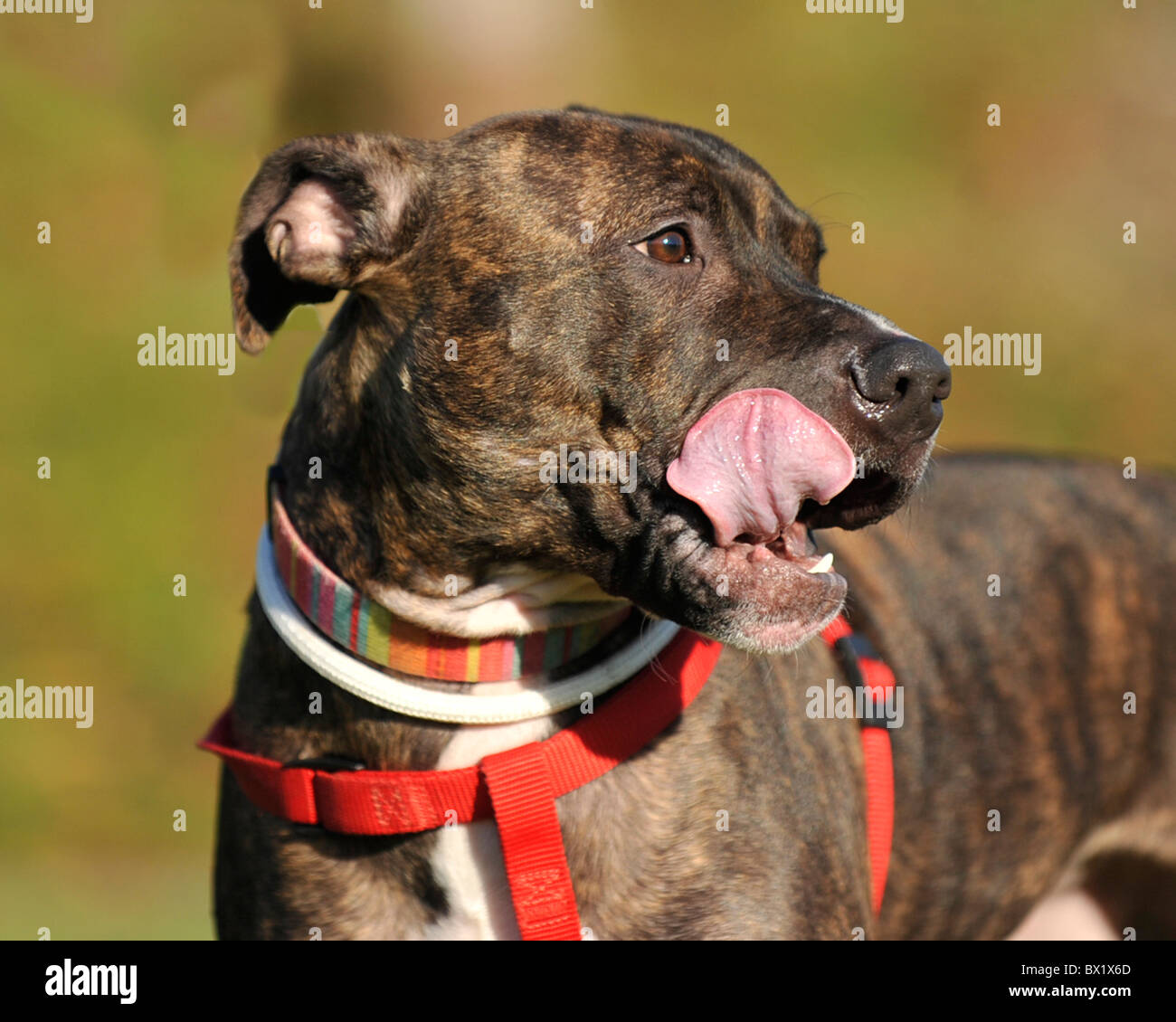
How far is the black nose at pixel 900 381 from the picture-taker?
2.49m

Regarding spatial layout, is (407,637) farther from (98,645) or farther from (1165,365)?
(1165,365)

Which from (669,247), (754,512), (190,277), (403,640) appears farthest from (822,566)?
(190,277)

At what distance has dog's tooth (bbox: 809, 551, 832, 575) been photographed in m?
2.58

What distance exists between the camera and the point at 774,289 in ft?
9.07

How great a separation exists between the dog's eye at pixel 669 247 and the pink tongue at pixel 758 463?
362 mm

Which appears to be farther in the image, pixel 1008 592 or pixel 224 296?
pixel 224 296

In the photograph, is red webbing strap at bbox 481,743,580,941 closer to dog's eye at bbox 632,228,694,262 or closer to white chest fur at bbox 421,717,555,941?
white chest fur at bbox 421,717,555,941

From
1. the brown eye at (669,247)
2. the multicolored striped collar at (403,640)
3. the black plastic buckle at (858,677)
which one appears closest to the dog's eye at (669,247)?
the brown eye at (669,247)

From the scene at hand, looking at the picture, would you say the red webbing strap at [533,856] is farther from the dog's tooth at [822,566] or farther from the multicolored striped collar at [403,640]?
the dog's tooth at [822,566]

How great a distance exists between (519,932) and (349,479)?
96 centimetres

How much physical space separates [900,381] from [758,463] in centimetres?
29

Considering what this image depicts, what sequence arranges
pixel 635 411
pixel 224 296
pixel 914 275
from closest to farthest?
pixel 635 411
pixel 224 296
pixel 914 275

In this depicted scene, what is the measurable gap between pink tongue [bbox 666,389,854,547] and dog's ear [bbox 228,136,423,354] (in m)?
0.81

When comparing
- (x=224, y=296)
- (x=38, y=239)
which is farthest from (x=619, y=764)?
(x=38, y=239)
